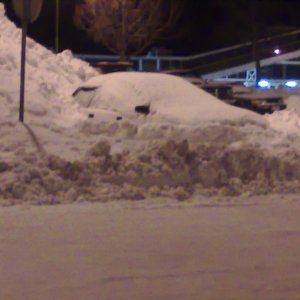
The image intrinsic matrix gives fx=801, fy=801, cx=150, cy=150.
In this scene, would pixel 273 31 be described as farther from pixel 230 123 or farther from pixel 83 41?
pixel 230 123

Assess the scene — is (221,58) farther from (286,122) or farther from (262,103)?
(286,122)

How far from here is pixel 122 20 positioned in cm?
4053

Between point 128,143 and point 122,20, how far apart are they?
91.9 feet

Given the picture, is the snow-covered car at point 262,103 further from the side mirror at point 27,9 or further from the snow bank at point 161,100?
the side mirror at point 27,9

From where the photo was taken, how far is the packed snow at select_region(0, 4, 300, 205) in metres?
11.5

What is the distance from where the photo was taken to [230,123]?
48.7ft

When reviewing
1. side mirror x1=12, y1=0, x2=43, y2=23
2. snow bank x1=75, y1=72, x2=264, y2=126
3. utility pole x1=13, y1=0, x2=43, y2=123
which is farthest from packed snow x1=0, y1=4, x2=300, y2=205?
side mirror x1=12, y1=0, x2=43, y2=23

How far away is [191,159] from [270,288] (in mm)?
5022

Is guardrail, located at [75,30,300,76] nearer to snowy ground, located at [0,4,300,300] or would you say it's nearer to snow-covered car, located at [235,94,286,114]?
snow-covered car, located at [235,94,286,114]

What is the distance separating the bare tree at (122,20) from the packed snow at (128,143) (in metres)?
22.7

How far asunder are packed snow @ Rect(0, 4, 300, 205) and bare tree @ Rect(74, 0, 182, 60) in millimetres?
22699

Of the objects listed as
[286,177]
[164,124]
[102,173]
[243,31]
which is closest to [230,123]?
[164,124]

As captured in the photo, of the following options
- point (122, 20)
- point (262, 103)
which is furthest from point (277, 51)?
point (262, 103)

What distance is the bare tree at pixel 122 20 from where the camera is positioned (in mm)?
40250
